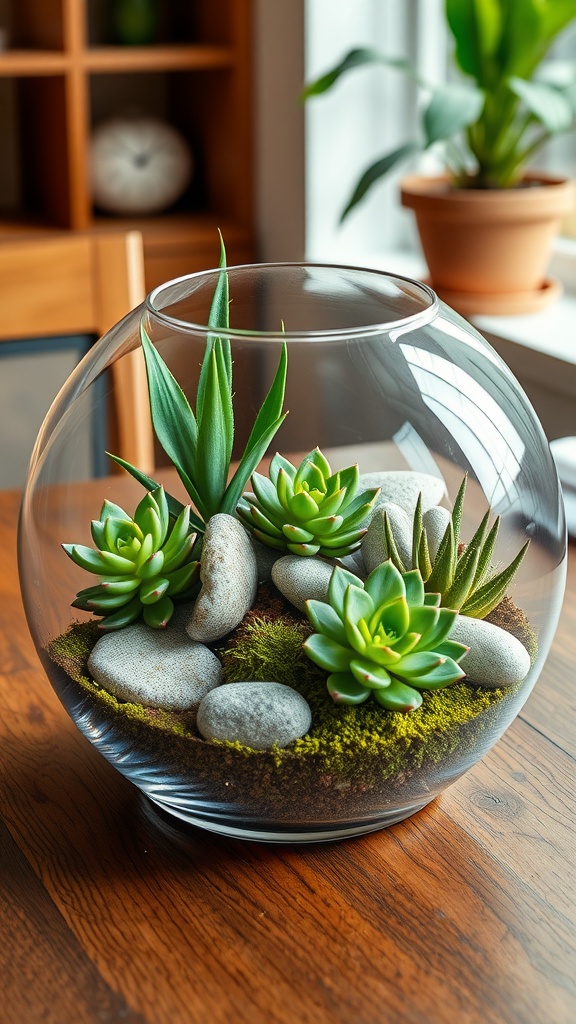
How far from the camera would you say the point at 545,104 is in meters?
1.43

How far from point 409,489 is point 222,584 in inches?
4.5

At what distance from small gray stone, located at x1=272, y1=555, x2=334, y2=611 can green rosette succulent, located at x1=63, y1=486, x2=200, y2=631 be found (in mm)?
42

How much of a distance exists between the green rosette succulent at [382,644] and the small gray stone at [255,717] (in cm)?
2

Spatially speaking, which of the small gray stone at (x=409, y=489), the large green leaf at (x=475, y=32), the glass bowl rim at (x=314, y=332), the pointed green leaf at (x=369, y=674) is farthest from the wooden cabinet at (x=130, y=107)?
the pointed green leaf at (x=369, y=674)

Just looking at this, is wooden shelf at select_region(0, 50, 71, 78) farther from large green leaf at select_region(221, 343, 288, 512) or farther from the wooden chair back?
large green leaf at select_region(221, 343, 288, 512)

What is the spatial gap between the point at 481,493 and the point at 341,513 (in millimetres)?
73

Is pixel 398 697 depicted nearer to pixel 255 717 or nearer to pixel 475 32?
pixel 255 717

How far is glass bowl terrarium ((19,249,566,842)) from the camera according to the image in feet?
1.75

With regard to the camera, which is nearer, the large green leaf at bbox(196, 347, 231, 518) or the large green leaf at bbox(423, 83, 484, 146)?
the large green leaf at bbox(196, 347, 231, 518)

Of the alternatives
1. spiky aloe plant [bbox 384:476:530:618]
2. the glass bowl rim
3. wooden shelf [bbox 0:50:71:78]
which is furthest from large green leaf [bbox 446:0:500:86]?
spiky aloe plant [bbox 384:476:530:618]

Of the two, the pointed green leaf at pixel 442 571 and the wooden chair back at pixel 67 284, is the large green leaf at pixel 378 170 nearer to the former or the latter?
the wooden chair back at pixel 67 284

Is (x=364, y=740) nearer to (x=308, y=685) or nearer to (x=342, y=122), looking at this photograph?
(x=308, y=685)

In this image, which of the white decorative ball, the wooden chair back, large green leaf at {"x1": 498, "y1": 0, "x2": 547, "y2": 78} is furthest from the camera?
the white decorative ball

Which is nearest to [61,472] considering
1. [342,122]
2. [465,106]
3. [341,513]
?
[341,513]
